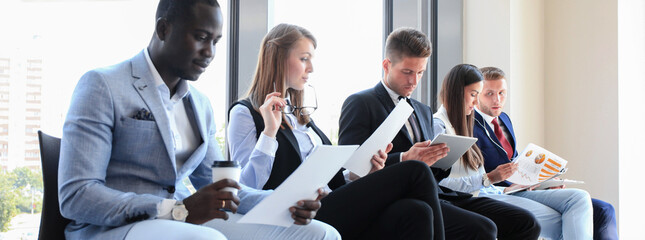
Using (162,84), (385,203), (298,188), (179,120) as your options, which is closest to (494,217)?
(385,203)

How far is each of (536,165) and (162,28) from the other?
189 cm

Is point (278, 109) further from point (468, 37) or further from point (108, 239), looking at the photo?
point (468, 37)

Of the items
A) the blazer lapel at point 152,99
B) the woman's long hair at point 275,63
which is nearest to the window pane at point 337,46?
the woman's long hair at point 275,63

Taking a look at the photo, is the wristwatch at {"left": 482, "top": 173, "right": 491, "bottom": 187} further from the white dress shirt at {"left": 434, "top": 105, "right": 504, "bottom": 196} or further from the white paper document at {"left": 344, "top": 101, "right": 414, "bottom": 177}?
the white paper document at {"left": 344, "top": 101, "right": 414, "bottom": 177}

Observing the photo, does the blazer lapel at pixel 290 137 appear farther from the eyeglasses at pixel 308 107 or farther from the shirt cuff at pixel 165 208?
the shirt cuff at pixel 165 208

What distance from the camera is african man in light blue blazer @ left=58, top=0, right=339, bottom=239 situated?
1.30 m

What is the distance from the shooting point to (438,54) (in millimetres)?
3963

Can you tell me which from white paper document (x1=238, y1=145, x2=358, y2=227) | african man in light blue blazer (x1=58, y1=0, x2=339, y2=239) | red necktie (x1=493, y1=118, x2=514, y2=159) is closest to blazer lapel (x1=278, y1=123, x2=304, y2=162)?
african man in light blue blazer (x1=58, y1=0, x2=339, y2=239)

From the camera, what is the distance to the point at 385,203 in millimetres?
1887

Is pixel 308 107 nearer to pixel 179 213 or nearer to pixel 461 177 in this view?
pixel 179 213

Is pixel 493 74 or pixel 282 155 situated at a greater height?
→ pixel 493 74

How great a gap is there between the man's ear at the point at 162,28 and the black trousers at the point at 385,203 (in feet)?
2.29

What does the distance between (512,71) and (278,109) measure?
2.38m
